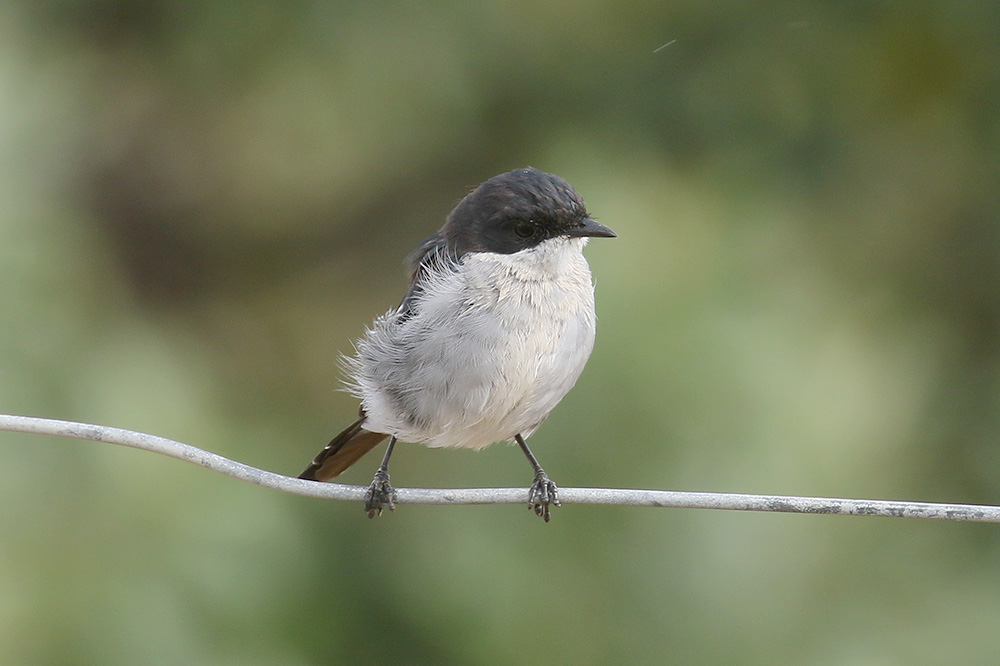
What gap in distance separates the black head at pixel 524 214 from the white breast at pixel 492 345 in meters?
0.04

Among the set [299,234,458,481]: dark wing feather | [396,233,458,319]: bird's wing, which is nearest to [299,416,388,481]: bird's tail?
[299,234,458,481]: dark wing feather

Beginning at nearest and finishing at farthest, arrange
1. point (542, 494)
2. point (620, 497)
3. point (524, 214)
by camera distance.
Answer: point (620, 497) → point (524, 214) → point (542, 494)

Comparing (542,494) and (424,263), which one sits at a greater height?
(424,263)

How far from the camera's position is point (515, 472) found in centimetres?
354

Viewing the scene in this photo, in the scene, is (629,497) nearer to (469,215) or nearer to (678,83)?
(469,215)

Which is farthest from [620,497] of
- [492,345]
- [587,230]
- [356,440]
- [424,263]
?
[356,440]

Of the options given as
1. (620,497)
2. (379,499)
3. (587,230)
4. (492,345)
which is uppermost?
(587,230)

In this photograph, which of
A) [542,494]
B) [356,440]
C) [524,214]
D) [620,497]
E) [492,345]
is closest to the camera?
[620,497]

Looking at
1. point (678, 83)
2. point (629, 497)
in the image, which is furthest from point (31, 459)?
point (678, 83)

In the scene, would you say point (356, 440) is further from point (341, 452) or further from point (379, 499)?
point (379, 499)

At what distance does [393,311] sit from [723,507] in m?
1.47

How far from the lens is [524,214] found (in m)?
2.63

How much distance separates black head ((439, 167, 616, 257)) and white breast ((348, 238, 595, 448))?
0.04 meters

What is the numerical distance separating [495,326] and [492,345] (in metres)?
0.05
